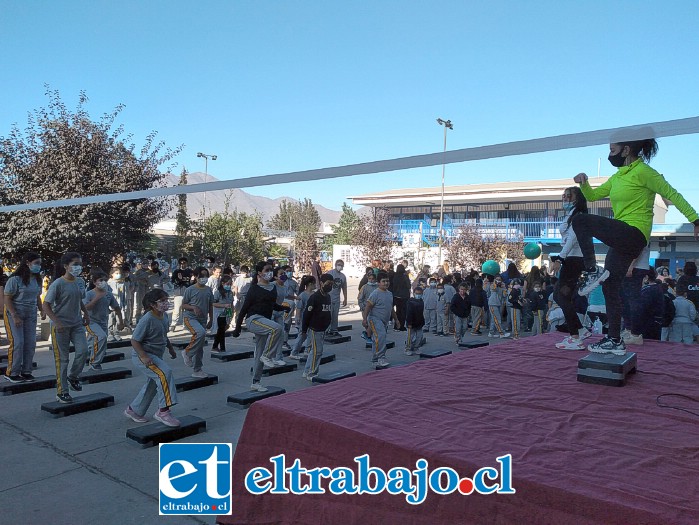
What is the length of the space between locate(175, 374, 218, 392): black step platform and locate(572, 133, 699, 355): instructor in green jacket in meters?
Result: 5.89

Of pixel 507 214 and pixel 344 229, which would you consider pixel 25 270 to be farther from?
pixel 344 229

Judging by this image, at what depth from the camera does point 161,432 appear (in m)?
5.45

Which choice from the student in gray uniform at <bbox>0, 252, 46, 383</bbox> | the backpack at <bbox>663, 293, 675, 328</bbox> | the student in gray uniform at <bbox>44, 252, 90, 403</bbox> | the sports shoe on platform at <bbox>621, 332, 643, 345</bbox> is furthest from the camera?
the backpack at <bbox>663, 293, 675, 328</bbox>

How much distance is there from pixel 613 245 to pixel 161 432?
469 centimetres

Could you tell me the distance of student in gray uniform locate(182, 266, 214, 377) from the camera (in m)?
8.27

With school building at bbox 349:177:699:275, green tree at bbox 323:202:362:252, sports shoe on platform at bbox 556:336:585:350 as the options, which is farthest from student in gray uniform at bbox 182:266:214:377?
→ green tree at bbox 323:202:362:252

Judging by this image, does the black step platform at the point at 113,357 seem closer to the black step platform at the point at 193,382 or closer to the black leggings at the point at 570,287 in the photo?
the black step platform at the point at 193,382

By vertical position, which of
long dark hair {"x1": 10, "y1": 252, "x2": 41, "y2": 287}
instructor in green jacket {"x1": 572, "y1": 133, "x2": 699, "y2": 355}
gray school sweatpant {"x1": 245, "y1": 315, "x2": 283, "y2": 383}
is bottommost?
gray school sweatpant {"x1": 245, "y1": 315, "x2": 283, "y2": 383}

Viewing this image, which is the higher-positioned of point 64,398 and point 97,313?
point 97,313

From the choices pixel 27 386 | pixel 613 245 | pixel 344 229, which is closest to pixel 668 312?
pixel 613 245

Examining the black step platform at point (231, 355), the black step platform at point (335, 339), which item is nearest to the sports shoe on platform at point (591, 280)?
the black step platform at point (231, 355)

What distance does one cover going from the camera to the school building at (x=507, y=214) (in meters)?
31.8

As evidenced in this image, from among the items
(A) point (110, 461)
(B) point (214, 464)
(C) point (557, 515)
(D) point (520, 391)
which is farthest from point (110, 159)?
(C) point (557, 515)

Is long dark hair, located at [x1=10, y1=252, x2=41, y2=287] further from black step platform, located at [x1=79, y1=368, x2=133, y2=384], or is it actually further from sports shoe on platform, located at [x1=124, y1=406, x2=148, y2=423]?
sports shoe on platform, located at [x1=124, y1=406, x2=148, y2=423]
